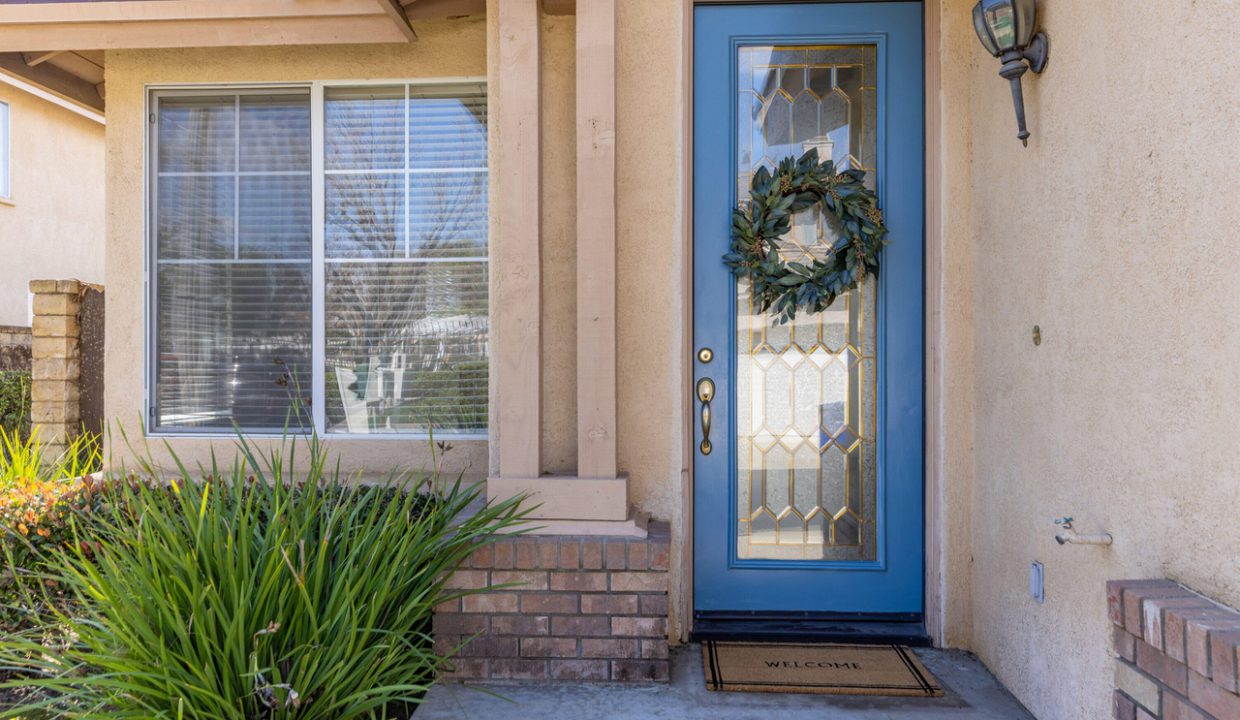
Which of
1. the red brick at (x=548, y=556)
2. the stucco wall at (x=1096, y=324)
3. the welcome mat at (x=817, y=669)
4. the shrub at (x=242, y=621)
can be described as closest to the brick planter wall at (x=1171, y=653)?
the stucco wall at (x=1096, y=324)

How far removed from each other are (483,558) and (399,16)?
7.71 feet

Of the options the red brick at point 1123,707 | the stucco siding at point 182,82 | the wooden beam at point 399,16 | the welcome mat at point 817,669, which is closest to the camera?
the red brick at point 1123,707

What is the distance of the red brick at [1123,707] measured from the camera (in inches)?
70.1

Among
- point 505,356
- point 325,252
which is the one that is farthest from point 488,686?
point 325,252

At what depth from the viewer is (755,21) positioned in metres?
3.03

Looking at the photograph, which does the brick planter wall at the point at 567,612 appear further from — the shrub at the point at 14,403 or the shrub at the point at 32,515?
the shrub at the point at 14,403

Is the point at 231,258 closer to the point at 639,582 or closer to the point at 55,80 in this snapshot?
the point at 55,80

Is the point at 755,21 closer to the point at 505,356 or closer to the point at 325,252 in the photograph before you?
the point at 505,356

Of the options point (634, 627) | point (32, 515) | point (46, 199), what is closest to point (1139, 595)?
point (634, 627)

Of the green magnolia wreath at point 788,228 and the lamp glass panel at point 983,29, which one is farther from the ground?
the lamp glass panel at point 983,29

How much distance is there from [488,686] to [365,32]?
2.80 meters

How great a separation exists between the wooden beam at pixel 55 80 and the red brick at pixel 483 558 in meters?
3.78

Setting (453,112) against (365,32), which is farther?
(453,112)

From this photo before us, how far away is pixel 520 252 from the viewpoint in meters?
2.71
